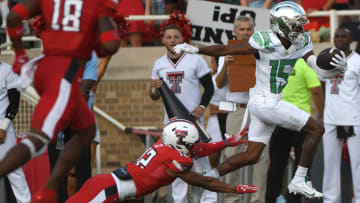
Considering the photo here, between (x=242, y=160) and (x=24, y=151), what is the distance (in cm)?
277

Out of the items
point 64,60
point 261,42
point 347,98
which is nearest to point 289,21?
point 261,42

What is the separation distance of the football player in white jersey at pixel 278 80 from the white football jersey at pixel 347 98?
1478 mm

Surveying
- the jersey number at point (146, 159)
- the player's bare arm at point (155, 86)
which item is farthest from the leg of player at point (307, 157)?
the player's bare arm at point (155, 86)

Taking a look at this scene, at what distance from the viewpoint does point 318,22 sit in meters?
12.8

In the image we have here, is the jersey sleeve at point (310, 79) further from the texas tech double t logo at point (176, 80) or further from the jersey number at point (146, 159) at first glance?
the jersey number at point (146, 159)

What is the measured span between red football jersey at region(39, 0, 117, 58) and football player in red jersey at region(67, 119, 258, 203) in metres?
1.59

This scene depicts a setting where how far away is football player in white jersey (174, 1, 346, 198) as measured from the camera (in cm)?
845

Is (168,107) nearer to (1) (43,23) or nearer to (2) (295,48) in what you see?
(2) (295,48)

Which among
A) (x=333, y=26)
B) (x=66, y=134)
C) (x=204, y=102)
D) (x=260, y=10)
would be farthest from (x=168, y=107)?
(x=333, y=26)

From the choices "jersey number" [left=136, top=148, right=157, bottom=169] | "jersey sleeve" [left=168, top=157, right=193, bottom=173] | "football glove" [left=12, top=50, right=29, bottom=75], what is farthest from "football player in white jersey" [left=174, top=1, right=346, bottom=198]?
"football glove" [left=12, top=50, right=29, bottom=75]

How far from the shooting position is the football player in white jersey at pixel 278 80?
8.45 meters

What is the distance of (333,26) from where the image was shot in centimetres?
1227

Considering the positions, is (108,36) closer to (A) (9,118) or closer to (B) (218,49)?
(B) (218,49)

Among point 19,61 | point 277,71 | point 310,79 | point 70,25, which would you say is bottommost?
point 310,79
